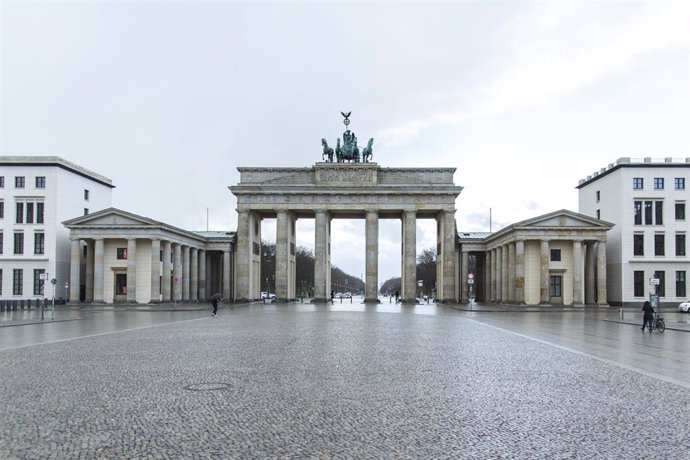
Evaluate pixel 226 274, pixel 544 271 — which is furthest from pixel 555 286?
A: pixel 226 274

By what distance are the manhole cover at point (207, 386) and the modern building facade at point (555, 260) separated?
53840mm

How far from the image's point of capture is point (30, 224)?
74.1 m

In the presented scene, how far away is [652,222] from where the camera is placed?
239 ft

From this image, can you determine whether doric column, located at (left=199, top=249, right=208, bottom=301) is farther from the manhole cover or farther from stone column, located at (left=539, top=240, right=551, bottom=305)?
the manhole cover

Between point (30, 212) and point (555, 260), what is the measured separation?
191 feet

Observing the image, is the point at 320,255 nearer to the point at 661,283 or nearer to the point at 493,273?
the point at 493,273

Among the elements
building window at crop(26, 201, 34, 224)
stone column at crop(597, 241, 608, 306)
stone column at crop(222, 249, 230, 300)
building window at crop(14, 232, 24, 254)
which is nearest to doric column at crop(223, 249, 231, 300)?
Answer: stone column at crop(222, 249, 230, 300)

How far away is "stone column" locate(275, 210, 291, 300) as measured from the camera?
8012 cm

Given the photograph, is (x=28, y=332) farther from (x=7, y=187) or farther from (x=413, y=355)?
(x=7, y=187)

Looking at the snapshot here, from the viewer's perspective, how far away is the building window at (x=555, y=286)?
72.1 m

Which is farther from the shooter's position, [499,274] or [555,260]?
[499,274]

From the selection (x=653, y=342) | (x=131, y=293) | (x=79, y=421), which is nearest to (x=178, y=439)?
(x=79, y=421)

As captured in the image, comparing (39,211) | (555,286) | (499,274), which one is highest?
(39,211)

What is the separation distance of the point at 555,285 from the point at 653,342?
46.9 meters
